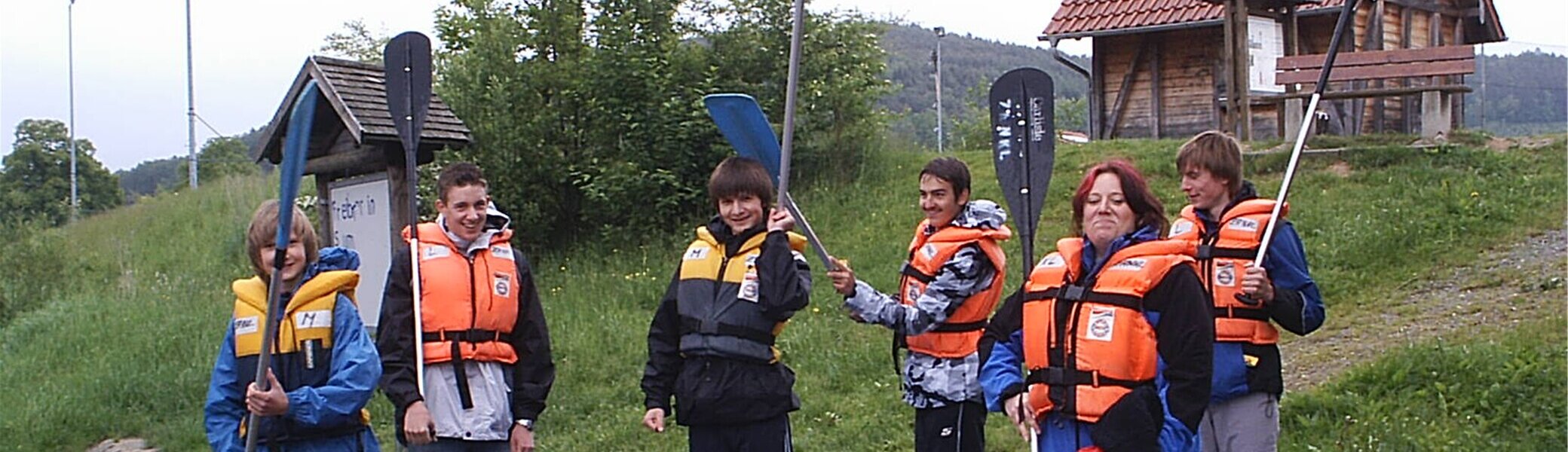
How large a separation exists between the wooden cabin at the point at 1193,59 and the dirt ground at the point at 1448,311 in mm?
6270

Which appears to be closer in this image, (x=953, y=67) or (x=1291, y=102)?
(x=1291, y=102)

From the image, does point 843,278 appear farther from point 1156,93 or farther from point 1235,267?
point 1156,93

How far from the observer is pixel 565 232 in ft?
45.6

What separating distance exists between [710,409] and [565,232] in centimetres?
990

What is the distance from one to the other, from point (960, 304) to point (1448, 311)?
4646 mm

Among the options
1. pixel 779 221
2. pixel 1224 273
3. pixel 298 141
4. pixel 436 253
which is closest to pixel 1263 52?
pixel 1224 273

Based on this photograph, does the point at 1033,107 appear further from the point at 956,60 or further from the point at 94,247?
the point at 956,60

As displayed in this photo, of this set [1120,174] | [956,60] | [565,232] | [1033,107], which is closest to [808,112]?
[565,232]

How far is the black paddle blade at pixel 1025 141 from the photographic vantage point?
4656 mm

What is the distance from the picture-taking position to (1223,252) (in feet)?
13.4

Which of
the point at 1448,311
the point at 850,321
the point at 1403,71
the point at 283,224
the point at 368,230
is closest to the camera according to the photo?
the point at 283,224

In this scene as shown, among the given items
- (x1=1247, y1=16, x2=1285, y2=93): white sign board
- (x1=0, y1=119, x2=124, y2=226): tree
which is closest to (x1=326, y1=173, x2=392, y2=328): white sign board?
(x1=1247, y1=16, x2=1285, y2=93): white sign board

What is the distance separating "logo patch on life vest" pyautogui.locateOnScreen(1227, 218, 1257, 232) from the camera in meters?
4.02

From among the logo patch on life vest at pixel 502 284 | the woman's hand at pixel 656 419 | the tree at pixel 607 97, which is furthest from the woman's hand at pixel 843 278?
the tree at pixel 607 97
